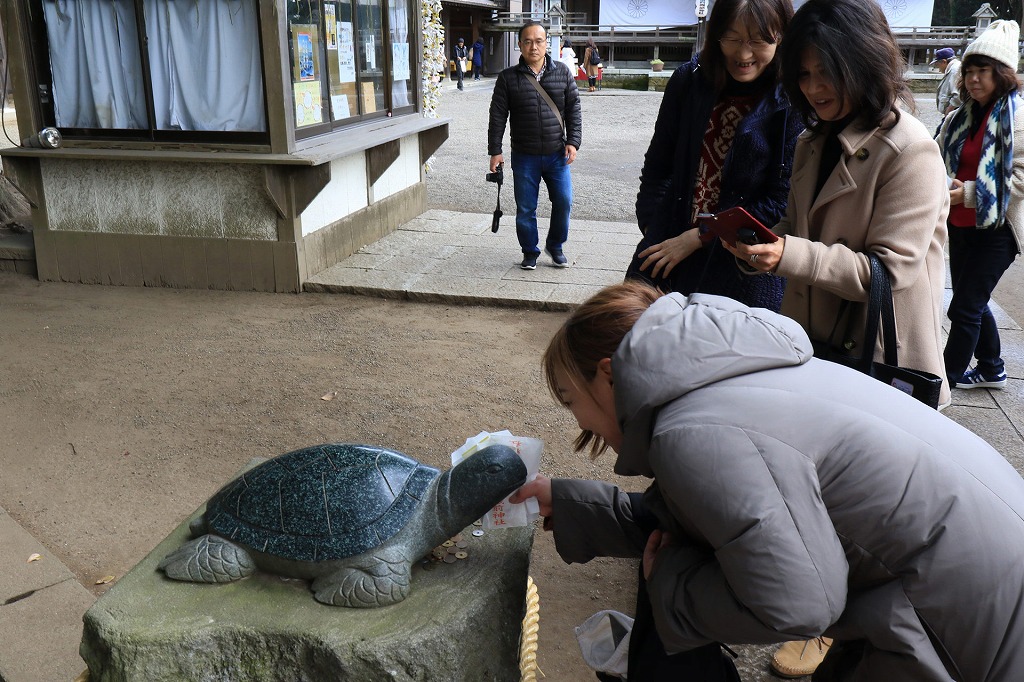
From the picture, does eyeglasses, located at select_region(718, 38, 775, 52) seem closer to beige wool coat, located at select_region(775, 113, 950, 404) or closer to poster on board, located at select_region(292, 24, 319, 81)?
beige wool coat, located at select_region(775, 113, 950, 404)

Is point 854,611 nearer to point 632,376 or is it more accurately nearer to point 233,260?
point 632,376

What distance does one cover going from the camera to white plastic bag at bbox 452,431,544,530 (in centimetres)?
215

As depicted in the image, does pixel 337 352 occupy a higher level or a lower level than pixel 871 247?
lower

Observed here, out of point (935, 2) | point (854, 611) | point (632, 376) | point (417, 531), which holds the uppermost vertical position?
point (935, 2)

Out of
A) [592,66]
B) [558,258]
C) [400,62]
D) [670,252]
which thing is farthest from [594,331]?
[592,66]

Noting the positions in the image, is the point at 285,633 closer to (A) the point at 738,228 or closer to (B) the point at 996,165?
(A) the point at 738,228

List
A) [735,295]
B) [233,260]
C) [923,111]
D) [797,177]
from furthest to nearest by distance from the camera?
[923,111] < [233,260] < [735,295] < [797,177]

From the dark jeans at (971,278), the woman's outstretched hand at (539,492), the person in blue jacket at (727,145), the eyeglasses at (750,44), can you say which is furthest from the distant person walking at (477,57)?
the woman's outstretched hand at (539,492)

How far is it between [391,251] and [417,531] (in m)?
5.23

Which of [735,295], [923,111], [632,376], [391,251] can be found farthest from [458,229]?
[923,111]

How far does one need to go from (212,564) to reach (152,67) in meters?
5.05

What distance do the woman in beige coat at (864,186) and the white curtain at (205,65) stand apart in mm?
4648

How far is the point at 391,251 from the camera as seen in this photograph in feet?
23.5

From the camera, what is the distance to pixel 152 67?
610 centimetres
